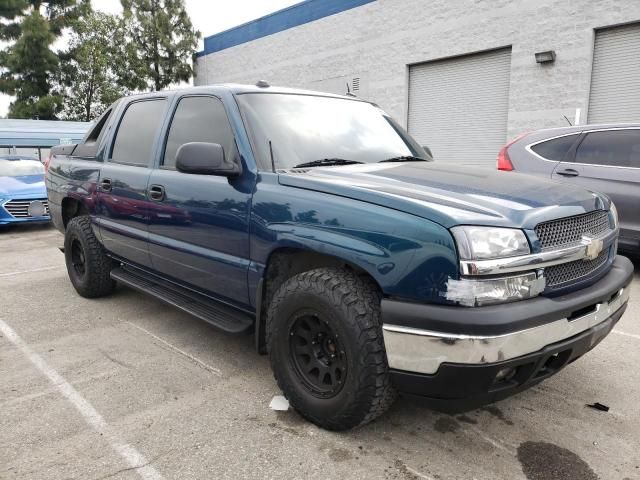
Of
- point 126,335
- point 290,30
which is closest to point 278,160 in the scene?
point 126,335

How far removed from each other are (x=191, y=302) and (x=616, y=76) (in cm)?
1062

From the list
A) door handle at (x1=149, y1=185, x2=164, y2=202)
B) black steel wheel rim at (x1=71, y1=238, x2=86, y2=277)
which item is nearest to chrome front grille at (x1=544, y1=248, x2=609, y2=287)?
door handle at (x1=149, y1=185, x2=164, y2=202)

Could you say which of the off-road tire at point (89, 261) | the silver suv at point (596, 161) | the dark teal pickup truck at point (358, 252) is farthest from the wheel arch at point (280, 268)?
the silver suv at point (596, 161)

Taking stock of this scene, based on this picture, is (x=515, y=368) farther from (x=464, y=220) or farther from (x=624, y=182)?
(x=624, y=182)

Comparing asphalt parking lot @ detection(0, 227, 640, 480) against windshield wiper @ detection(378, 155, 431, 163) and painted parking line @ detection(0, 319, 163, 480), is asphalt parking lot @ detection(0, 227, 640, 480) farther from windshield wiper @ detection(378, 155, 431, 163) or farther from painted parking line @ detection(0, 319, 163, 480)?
windshield wiper @ detection(378, 155, 431, 163)

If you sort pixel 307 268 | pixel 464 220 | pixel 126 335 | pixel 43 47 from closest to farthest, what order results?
pixel 464 220, pixel 307 268, pixel 126 335, pixel 43 47

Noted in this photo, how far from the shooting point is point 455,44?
13375 mm

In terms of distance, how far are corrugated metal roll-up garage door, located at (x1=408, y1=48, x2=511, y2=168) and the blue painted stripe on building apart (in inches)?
153

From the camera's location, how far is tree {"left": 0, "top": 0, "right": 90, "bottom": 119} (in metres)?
26.1

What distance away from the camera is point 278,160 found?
9.56 feet

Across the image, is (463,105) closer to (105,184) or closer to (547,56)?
(547,56)

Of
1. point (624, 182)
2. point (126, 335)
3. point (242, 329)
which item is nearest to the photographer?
point (242, 329)

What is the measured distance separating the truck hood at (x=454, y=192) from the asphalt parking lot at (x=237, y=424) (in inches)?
43.6

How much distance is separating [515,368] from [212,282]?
1.87m
